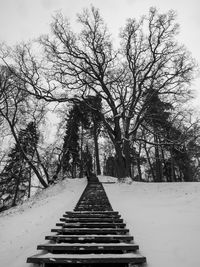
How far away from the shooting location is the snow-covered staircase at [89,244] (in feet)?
11.4

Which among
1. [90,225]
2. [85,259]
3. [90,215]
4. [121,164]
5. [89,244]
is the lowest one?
[85,259]

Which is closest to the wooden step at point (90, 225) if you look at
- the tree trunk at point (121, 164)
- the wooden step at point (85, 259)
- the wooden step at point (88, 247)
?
the wooden step at point (88, 247)

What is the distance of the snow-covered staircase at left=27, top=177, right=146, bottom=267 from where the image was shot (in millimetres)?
3463

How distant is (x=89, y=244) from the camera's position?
402 centimetres

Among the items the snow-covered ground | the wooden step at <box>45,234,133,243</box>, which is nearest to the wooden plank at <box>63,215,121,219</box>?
the snow-covered ground

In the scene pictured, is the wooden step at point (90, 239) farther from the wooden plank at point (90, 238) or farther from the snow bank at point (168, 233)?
the snow bank at point (168, 233)

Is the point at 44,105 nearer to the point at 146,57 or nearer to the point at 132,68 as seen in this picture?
the point at 132,68

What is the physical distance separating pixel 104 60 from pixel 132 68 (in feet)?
8.22

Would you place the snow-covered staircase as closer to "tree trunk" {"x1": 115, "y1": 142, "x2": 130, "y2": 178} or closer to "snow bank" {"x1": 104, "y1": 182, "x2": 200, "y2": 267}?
"snow bank" {"x1": 104, "y1": 182, "x2": 200, "y2": 267}

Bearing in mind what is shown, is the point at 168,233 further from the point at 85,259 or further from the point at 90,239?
the point at 85,259

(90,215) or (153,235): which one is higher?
(90,215)

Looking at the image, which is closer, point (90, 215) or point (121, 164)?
point (90, 215)

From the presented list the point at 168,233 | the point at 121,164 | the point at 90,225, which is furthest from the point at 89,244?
the point at 121,164

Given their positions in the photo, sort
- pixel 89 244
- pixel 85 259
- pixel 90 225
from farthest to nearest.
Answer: pixel 90 225, pixel 89 244, pixel 85 259
